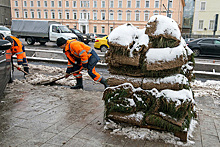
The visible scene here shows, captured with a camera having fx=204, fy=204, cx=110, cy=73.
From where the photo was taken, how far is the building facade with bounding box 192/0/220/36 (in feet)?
142

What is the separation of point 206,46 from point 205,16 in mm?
33591

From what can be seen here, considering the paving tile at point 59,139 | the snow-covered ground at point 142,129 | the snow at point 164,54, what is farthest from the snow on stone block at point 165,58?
the paving tile at point 59,139

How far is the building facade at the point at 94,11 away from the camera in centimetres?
5306

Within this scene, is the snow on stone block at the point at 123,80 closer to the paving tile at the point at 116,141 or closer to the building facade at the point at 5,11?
the paving tile at the point at 116,141

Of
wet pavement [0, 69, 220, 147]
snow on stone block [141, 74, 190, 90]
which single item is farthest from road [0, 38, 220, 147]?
snow on stone block [141, 74, 190, 90]

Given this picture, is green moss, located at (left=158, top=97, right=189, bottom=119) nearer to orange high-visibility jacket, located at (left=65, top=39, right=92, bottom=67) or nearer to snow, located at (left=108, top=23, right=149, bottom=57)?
snow, located at (left=108, top=23, right=149, bottom=57)

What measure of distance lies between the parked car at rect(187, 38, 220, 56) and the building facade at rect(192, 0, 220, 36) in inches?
1255

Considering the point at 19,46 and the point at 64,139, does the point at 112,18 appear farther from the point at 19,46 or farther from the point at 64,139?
the point at 64,139

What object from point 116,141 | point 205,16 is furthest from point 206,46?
point 205,16

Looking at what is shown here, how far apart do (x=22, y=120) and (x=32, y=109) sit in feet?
1.86

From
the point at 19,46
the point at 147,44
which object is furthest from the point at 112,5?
the point at 147,44

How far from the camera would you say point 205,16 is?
43906 mm

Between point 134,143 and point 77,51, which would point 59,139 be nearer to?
point 134,143

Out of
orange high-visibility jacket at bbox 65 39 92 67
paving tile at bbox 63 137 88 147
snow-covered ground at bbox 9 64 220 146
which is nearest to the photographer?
paving tile at bbox 63 137 88 147
